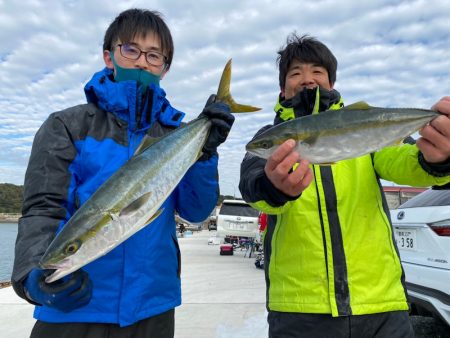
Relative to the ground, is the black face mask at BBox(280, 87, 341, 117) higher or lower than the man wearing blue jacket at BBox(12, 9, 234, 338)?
higher

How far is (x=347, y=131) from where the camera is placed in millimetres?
2176

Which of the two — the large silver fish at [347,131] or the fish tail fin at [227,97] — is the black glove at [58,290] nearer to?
the large silver fish at [347,131]

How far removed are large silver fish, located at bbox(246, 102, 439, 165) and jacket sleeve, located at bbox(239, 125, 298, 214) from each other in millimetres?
215

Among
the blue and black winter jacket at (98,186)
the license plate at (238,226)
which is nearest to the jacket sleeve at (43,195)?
the blue and black winter jacket at (98,186)

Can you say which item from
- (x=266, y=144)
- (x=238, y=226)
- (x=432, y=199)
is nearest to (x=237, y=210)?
(x=238, y=226)

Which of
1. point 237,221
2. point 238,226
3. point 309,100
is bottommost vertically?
point 238,226

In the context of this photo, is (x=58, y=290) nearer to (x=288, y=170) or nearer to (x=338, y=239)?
(x=288, y=170)

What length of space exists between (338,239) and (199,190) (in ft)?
3.11

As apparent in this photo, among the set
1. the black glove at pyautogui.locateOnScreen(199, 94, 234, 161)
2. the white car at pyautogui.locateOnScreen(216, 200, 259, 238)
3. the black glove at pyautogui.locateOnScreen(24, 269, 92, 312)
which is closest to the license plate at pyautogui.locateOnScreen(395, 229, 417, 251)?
the black glove at pyautogui.locateOnScreen(199, 94, 234, 161)

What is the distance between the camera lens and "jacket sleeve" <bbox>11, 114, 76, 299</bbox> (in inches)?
72.7

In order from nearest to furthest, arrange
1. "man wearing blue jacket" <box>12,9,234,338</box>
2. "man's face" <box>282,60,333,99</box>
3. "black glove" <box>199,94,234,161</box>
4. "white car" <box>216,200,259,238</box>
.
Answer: "man wearing blue jacket" <box>12,9,234,338</box> → "black glove" <box>199,94,234,161</box> → "man's face" <box>282,60,333,99</box> → "white car" <box>216,200,259,238</box>

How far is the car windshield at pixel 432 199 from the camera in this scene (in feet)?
12.3

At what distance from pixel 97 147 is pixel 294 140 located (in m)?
1.18

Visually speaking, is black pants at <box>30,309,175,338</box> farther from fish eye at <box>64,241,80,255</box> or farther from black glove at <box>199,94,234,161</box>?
black glove at <box>199,94,234,161</box>
